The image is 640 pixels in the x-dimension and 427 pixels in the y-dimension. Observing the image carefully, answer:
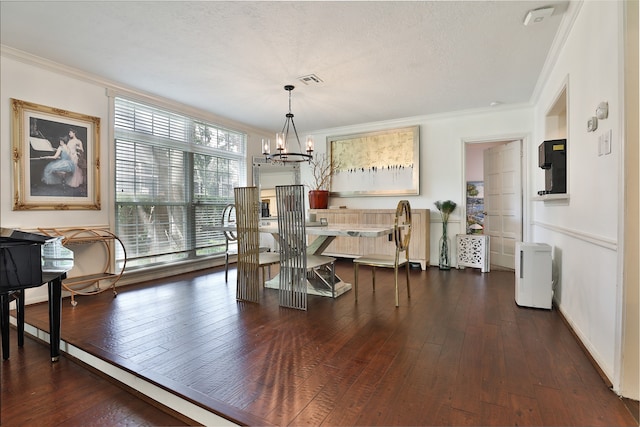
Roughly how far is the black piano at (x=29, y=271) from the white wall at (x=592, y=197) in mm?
3214

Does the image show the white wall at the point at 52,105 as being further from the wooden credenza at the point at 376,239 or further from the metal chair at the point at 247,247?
the wooden credenza at the point at 376,239

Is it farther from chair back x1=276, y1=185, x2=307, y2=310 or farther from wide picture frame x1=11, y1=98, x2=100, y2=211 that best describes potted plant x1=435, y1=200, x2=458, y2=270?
wide picture frame x1=11, y1=98, x2=100, y2=211

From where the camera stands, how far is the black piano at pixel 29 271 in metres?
1.77

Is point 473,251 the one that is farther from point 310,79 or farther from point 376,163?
point 310,79

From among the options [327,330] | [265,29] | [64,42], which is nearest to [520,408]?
[327,330]

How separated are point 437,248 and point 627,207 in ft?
12.2

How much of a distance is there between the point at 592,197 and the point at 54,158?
15.9ft

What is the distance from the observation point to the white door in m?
4.67

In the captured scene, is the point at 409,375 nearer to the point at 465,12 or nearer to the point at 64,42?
the point at 465,12

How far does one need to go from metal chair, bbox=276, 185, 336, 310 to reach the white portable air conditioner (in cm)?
199

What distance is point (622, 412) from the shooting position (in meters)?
1.47

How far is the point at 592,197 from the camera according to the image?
6.58ft

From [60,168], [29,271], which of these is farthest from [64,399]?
[60,168]

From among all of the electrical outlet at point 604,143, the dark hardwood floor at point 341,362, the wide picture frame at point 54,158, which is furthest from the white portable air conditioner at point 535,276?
the wide picture frame at point 54,158
